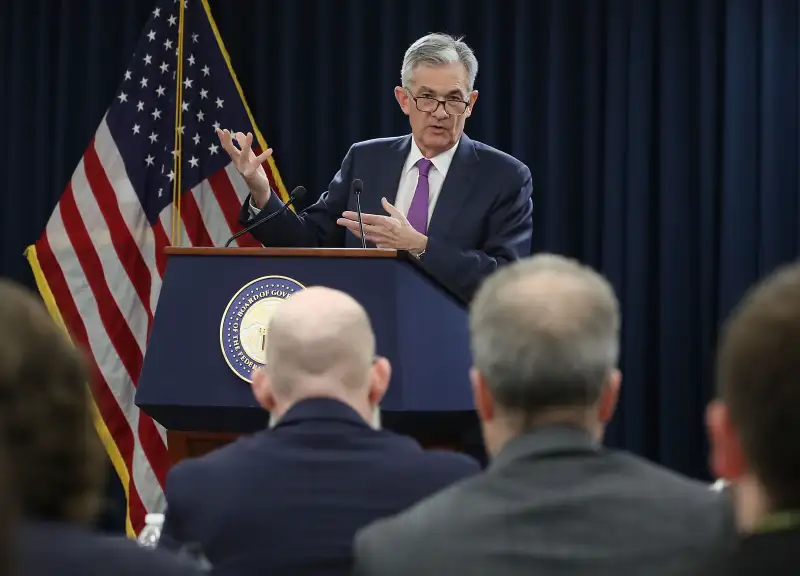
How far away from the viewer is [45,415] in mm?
993

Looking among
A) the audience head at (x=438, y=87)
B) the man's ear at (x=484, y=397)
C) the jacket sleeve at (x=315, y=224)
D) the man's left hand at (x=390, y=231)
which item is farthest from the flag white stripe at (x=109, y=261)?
the man's ear at (x=484, y=397)

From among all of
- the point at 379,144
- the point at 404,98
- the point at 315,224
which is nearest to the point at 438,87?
the point at 404,98

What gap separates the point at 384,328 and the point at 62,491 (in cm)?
167

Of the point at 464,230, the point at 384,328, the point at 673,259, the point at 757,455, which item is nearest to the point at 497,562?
the point at 757,455

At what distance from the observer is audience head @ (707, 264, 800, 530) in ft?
3.40

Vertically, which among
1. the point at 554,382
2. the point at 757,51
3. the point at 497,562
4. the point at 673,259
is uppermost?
the point at 757,51

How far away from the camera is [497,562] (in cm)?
130

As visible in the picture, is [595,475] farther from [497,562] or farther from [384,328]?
[384,328]

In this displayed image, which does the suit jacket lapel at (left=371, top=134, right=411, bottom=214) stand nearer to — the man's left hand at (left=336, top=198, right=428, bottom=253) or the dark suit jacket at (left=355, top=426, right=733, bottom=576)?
the man's left hand at (left=336, top=198, right=428, bottom=253)

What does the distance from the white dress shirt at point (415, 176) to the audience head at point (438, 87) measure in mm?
38

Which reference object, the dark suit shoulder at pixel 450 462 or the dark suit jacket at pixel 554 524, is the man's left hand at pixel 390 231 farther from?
the dark suit jacket at pixel 554 524

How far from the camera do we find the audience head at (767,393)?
1035 millimetres

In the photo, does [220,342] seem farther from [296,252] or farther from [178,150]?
[178,150]

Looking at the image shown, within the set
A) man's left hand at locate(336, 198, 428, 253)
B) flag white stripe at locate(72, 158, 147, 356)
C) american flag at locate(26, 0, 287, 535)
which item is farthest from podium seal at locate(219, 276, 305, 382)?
flag white stripe at locate(72, 158, 147, 356)
